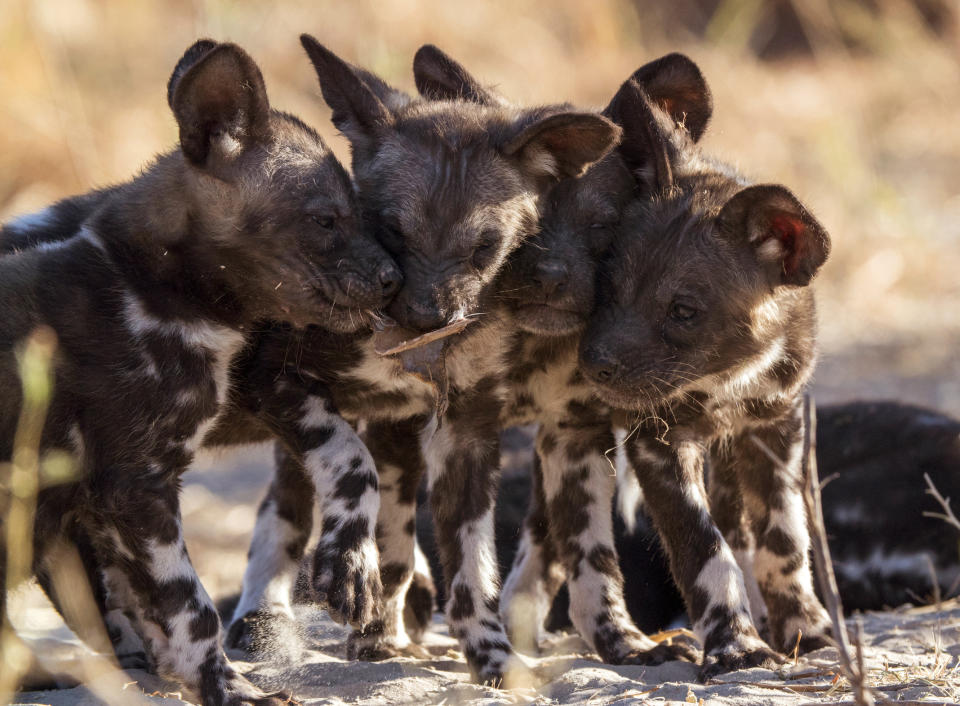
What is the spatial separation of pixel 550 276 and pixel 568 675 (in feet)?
4.54

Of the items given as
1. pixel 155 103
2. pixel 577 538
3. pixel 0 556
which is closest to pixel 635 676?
pixel 577 538

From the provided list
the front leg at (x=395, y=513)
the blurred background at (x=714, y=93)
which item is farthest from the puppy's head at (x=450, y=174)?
the blurred background at (x=714, y=93)

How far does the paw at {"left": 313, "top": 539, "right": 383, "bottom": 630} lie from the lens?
172 inches

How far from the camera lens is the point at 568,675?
4.52m

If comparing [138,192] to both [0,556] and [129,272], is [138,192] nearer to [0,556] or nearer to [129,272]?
[129,272]

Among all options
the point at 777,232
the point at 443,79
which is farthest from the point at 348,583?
the point at 443,79

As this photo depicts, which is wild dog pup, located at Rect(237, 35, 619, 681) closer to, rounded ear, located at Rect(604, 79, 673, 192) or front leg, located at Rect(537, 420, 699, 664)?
rounded ear, located at Rect(604, 79, 673, 192)

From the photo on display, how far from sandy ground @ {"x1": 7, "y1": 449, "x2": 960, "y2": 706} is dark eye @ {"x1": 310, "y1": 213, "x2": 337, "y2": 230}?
150cm

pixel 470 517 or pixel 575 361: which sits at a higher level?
pixel 575 361

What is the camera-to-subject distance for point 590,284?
4781 millimetres

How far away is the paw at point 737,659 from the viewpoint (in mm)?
4512

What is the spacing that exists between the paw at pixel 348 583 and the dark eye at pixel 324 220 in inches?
42.2

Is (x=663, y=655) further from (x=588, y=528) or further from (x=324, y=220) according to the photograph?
(x=324, y=220)

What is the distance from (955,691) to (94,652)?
2957mm
